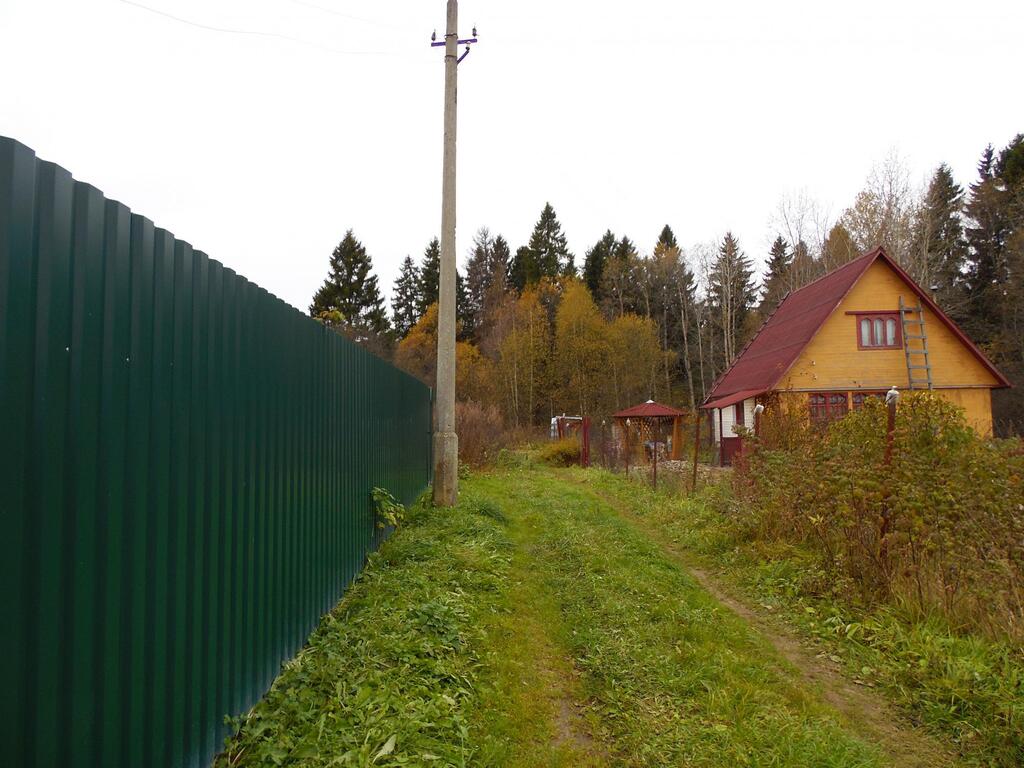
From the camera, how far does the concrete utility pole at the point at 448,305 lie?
8172 millimetres

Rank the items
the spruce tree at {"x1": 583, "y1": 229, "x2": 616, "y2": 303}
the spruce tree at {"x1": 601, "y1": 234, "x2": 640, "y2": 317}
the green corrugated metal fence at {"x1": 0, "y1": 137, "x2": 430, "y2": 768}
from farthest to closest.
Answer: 1. the spruce tree at {"x1": 583, "y1": 229, "x2": 616, "y2": 303}
2. the spruce tree at {"x1": 601, "y1": 234, "x2": 640, "y2": 317}
3. the green corrugated metal fence at {"x1": 0, "y1": 137, "x2": 430, "y2": 768}

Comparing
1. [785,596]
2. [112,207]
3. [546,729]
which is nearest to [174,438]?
[112,207]

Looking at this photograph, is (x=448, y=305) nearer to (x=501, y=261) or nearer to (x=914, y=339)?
(x=914, y=339)

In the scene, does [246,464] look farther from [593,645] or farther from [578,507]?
[578,507]

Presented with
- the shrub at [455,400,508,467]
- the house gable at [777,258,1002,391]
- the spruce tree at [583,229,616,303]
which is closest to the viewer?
the shrub at [455,400,508,467]

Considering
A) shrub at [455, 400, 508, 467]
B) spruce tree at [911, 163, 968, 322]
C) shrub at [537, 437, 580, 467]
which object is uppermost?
spruce tree at [911, 163, 968, 322]

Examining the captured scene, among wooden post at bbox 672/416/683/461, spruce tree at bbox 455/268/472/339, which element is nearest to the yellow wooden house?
wooden post at bbox 672/416/683/461

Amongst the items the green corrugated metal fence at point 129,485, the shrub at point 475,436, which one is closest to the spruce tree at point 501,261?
the shrub at point 475,436

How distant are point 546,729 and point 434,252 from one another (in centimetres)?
4647

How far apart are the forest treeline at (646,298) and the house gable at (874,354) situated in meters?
5.86

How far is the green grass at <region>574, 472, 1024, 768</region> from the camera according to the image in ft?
10.1

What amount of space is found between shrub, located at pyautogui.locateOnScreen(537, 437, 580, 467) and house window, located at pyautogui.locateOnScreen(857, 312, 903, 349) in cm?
983

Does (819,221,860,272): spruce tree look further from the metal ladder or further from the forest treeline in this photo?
the metal ladder

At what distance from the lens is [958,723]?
10.3ft
